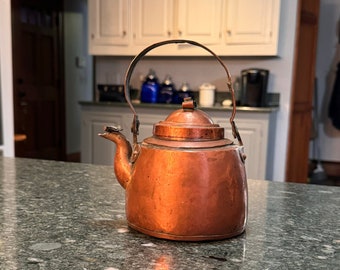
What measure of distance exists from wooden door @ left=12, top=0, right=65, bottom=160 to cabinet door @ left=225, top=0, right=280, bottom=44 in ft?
7.77

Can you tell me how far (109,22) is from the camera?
11.2 feet

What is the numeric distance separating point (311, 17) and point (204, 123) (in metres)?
3.04

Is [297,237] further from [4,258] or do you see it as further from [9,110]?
[9,110]

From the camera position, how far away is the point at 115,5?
11.0ft

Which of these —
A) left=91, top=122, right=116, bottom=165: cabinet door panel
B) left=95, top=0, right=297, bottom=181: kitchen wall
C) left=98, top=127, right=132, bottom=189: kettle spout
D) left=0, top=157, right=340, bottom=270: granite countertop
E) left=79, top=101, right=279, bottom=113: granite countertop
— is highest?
left=95, top=0, right=297, bottom=181: kitchen wall

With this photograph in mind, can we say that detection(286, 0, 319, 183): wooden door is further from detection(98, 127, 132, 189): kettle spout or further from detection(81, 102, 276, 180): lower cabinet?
detection(98, 127, 132, 189): kettle spout

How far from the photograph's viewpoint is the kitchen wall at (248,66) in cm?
304

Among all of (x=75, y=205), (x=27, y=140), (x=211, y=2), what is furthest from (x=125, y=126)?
(x=75, y=205)

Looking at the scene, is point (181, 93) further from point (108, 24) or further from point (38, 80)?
point (38, 80)

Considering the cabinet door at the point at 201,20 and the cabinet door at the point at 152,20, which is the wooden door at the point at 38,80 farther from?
the cabinet door at the point at 201,20

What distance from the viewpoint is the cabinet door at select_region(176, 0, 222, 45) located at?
3035 mm

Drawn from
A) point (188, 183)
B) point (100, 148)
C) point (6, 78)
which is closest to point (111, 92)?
point (100, 148)

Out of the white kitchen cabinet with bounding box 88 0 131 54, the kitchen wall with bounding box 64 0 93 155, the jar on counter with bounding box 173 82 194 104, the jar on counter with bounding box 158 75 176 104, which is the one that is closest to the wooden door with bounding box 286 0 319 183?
the jar on counter with bounding box 173 82 194 104

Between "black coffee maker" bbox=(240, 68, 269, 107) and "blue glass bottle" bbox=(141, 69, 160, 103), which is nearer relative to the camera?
"black coffee maker" bbox=(240, 68, 269, 107)
